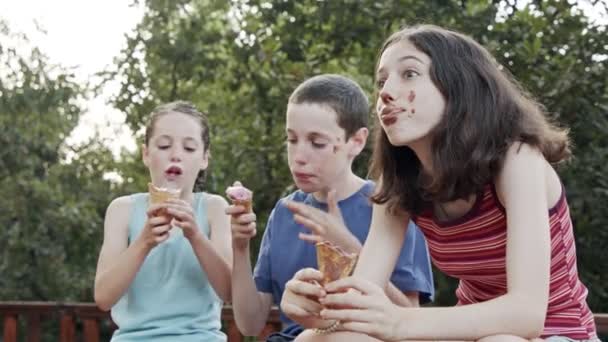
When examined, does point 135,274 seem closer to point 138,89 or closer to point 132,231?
point 132,231

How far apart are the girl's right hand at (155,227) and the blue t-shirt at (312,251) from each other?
301 mm

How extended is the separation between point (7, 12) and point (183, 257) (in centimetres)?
393

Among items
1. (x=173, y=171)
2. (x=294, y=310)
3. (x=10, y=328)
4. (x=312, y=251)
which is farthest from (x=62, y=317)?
(x=294, y=310)

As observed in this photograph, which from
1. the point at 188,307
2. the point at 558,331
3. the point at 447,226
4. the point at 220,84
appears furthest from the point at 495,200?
→ the point at 220,84

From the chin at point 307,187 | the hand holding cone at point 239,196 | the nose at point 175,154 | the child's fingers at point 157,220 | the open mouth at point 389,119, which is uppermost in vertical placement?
the nose at point 175,154

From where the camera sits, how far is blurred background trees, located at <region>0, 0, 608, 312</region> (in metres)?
4.72

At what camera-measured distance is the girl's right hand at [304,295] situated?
6.95 feet

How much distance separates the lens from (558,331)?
7.28 ft

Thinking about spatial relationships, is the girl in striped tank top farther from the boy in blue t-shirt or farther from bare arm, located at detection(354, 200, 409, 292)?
the boy in blue t-shirt

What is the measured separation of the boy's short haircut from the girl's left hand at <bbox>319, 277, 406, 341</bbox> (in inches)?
33.6

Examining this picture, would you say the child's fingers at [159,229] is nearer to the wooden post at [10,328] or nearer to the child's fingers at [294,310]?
the child's fingers at [294,310]

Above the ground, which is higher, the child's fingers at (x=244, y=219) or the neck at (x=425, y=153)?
the neck at (x=425, y=153)

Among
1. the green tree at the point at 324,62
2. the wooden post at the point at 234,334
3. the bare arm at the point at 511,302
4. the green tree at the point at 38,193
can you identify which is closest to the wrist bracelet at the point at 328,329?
the bare arm at the point at 511,302

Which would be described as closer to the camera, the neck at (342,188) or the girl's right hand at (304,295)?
the girl's right hand at (304,295)
